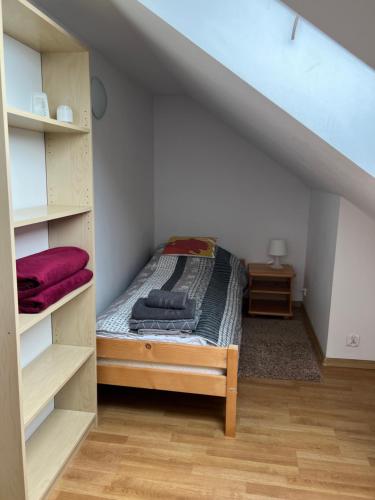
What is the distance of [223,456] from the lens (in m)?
1.97

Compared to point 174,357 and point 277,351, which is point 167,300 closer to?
point 174,357

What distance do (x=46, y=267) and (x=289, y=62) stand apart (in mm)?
1254

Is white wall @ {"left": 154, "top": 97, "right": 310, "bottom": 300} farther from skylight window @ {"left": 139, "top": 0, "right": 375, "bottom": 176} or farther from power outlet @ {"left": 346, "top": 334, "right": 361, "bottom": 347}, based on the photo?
skylight window @ {"left": 139, "top": 0, "right": 375, "bottom": 176}

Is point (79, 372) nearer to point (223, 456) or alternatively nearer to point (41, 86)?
point (223, 456)

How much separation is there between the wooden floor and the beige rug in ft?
0.48

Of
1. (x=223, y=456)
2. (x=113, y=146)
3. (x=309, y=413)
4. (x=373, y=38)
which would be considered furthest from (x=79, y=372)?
(x=373, y=38)

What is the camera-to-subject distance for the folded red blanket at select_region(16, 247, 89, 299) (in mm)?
1589

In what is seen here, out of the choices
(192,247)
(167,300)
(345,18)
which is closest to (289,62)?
(345,18)

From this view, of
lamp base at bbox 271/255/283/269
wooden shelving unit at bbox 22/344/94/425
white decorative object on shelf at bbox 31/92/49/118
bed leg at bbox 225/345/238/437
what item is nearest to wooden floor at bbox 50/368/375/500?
bed leg at bbox 225/345/238/437

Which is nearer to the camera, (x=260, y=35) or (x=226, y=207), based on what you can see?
(x=260, y=35)

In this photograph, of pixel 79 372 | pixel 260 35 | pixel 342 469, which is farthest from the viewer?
pixel 79 372

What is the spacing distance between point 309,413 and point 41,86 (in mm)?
2299

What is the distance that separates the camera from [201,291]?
9.78 ft

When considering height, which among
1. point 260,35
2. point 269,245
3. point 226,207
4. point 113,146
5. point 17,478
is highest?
point 260,35
